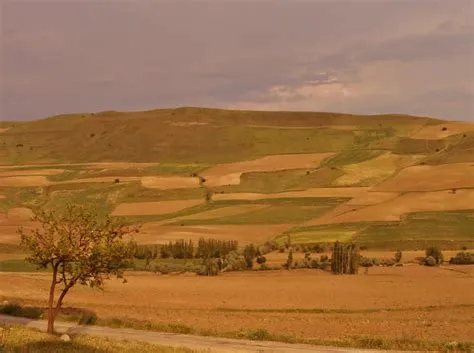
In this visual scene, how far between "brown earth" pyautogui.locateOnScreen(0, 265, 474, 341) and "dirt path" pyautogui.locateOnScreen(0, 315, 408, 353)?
3.69 metres

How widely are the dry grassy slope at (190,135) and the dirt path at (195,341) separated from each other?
110 m

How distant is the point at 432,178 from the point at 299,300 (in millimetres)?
70123

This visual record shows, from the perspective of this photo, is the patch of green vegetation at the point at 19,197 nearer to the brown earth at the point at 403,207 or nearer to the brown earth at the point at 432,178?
the brown earth at the point at 403,207

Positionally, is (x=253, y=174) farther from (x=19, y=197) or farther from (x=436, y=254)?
(x=436, y=254)

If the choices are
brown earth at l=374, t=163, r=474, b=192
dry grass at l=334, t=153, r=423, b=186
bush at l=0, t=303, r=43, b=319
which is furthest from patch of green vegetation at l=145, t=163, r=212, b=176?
bush at l=0, t=303, r=43, b=319

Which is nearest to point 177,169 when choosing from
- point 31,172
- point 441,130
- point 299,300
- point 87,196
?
point 87,196

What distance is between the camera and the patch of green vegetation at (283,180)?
11938cm

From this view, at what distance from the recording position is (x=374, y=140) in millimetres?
157000

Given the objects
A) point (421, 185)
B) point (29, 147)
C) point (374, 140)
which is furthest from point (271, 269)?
point (29, 147)

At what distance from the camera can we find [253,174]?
414 feet

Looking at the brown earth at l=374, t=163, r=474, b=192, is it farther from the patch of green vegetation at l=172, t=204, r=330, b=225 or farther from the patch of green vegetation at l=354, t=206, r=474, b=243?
the patch of green vegetation at l=172, t=204, r=330, b=225

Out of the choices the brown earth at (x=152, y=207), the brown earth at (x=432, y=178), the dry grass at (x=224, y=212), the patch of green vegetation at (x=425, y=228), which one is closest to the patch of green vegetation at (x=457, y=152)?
the brown earth at (x=432, y=178)

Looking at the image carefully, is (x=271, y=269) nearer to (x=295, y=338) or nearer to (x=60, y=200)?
(x=295, y=338)

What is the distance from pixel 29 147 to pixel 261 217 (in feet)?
298
